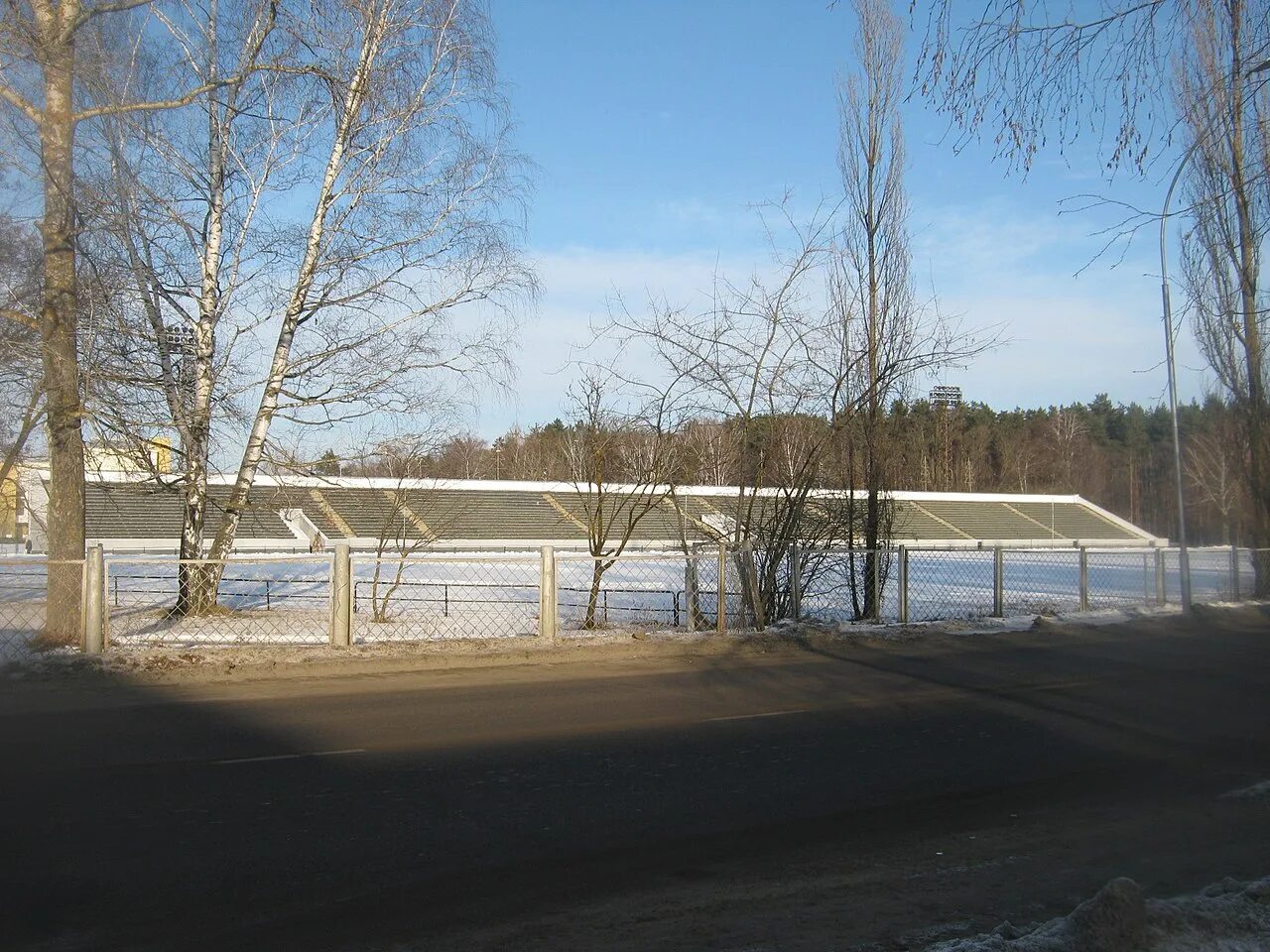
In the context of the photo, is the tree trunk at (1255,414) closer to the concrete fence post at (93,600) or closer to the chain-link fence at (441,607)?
the chain-link fence at (441,607)

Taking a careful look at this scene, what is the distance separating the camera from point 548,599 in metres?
13.2

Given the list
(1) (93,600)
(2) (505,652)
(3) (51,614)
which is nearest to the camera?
(1) (93,600)

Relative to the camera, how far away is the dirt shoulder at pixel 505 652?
10.9 meters

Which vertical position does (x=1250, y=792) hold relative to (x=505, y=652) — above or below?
below

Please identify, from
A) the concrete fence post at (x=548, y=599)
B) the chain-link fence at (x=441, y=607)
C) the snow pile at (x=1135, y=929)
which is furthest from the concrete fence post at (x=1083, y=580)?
the snow pile at (x=1135, y=929)

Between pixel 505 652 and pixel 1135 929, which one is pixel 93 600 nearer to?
pixel 505 652

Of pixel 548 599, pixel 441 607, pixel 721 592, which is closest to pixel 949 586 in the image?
pixel 721 592

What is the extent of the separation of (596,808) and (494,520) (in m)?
38.6

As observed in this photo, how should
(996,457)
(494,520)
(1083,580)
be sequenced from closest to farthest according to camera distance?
(1083,580) → (494,520) → (996,457)

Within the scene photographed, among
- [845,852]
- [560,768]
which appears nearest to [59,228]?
[560,768]

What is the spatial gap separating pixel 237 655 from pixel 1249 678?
37.9 ft

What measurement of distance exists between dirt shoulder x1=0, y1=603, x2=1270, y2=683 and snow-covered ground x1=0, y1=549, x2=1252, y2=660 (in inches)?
22.6

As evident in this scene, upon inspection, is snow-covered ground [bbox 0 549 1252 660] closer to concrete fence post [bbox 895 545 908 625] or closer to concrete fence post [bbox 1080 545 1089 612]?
concrete fence post [bbox 1080 545 1089 612]

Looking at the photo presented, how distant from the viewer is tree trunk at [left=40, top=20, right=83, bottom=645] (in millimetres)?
12281
